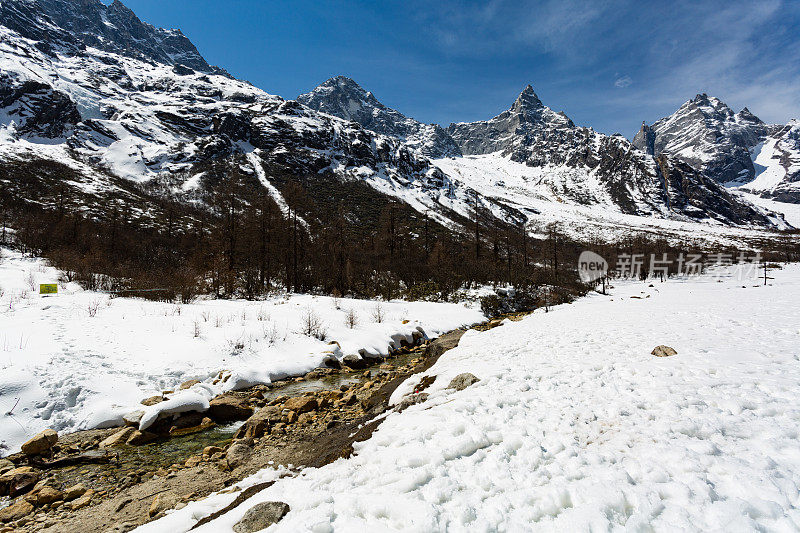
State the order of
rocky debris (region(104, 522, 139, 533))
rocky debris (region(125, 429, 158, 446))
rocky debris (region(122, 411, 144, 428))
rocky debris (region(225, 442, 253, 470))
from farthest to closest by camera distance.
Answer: rocky debris (region(122, 411, 144, 428)) < rocky debris (region(125, 429, 158, 446)) < rocky debris (region(225, 442, 253, 470)) < rocky debris (region(104, 522, 139, 533))

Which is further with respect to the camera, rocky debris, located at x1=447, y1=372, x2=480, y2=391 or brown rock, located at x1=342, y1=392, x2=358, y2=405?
brown rock, located at x1=342, y1=392, x2=358, y2=405

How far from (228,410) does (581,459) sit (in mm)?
8929

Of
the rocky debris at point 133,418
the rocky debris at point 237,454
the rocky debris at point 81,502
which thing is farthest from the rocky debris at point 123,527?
the rocky debris at point 133,418

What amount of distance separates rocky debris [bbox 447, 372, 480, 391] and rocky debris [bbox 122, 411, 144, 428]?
7.96m

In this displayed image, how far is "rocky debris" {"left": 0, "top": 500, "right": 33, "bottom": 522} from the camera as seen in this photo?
17.0ft

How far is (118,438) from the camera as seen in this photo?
7449mm

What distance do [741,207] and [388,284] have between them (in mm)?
248177

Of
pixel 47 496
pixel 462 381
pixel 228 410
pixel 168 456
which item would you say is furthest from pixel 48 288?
pixel 462 381

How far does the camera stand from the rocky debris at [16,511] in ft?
17.0

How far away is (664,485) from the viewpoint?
129 inches

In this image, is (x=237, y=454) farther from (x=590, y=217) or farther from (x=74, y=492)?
(x=590, y=217)

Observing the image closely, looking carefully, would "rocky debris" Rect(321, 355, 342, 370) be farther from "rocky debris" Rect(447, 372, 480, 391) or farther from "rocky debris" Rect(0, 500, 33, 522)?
"rocky debris" Rect(0, 500, 33, 522)

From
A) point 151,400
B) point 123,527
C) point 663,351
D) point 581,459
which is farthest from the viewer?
point 151,400

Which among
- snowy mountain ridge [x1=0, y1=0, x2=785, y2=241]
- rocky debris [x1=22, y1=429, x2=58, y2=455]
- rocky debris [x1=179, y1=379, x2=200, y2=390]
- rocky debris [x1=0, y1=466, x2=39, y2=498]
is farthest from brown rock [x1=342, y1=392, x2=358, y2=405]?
snowy mountain ridge [x1=0, y1=0, x2=785, y2=241]
